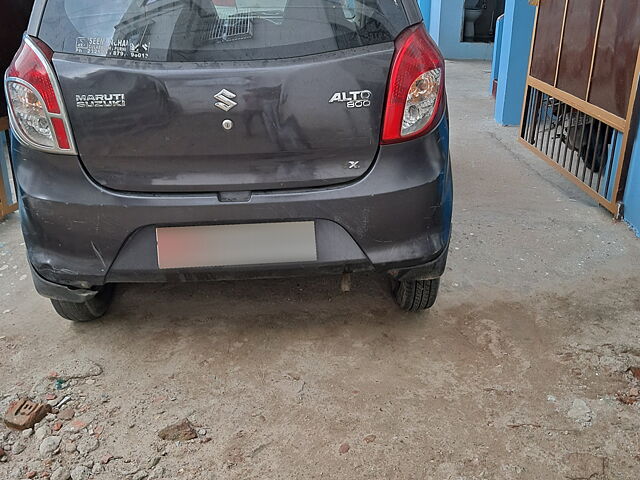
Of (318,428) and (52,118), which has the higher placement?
(52,118)

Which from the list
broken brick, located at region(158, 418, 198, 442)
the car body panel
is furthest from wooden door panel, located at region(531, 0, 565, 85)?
broken brick, located at region(158, 418, 198, 442)

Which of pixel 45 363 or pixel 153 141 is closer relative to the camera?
pixel 153 141

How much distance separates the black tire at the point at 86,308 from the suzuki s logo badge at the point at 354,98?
1.36 m

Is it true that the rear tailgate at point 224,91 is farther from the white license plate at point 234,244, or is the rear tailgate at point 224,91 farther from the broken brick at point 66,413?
the broken brick at point 66,413

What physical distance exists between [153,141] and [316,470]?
123cm

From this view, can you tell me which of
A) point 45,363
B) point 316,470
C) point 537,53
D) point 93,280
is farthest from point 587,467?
point 537,53

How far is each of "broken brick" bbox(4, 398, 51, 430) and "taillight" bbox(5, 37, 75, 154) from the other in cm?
→ 93

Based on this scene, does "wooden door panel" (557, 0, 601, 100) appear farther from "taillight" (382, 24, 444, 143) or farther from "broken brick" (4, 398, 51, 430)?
"broken brick" (4, 398, 51, 430)

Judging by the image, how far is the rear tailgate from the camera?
2.16 m

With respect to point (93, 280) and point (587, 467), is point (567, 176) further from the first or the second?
point (93, 280)

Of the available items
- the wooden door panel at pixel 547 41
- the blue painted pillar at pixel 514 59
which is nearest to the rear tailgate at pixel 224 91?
the wooden door panel at pixel 547 41

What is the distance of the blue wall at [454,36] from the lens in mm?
11055

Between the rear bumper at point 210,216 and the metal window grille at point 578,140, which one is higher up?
the rear bumper at point 210,216

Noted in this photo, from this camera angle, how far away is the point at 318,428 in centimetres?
223
